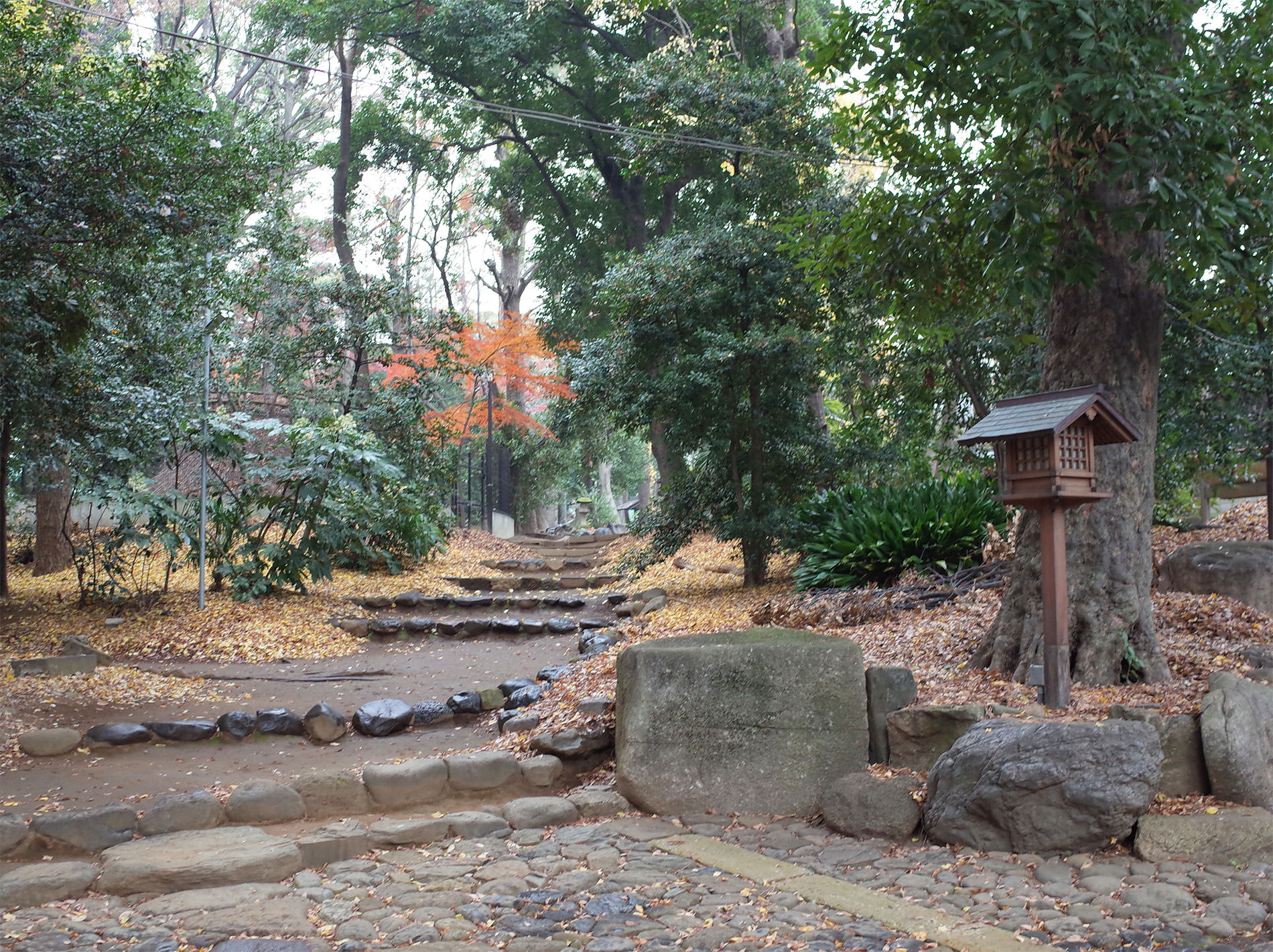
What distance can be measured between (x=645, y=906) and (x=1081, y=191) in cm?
419

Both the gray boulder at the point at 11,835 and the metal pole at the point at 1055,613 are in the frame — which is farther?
the metal pole at the point at 1055,613

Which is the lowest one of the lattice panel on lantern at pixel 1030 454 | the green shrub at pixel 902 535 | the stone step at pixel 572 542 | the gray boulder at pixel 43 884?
the gray boulder at pixel 43 884

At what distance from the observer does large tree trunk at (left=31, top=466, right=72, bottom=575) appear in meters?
12.2

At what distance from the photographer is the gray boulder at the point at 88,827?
12.9 feet

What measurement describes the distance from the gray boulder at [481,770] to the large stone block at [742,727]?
1.92 ft

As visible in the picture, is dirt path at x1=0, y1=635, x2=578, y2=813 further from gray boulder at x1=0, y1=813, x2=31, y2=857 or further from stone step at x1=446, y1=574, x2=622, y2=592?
stone step at x1=446, y1=574, x2=622, y2=592

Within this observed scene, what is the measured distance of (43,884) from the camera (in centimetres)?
345

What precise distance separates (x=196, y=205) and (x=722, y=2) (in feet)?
34.5

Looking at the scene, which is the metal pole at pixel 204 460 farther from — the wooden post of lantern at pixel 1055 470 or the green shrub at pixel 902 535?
the wooden post of lantern at pixel 1055 470

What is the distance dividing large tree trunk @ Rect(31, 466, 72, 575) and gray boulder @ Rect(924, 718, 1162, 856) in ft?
38.6

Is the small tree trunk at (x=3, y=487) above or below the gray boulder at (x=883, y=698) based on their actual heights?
above

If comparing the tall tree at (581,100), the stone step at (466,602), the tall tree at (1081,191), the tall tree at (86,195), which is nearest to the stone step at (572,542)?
the tall tree at (581,100)

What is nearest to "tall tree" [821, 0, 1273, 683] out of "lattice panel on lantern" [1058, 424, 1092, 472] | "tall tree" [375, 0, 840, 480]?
"lattice panel on lantern" [1058, 424, 1092, 472]

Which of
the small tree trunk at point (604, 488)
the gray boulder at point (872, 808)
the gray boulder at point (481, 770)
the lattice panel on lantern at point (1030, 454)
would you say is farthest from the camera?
the small tree trunk at point (604, 488)
